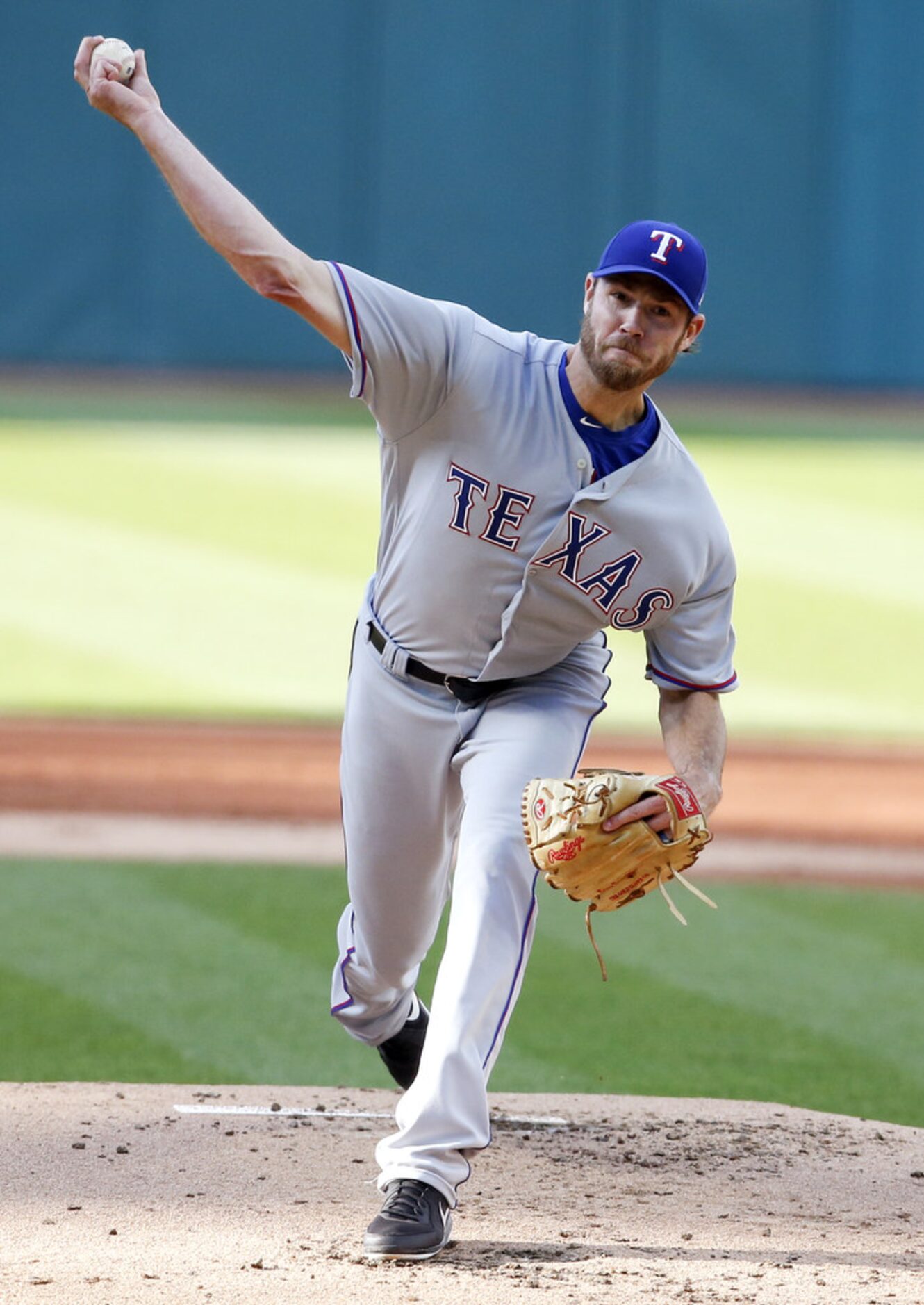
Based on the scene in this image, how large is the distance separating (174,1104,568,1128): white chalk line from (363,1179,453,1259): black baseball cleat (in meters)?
0.89

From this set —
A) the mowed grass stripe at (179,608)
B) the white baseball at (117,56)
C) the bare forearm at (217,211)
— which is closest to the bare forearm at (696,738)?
the bare forearm at (217,211)

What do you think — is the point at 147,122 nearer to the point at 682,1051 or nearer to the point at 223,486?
the point at 682,1051

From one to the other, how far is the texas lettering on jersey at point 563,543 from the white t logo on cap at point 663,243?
425 millimetres

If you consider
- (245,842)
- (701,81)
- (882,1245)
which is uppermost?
(701,81)

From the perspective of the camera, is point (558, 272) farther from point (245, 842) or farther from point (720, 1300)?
point (720, 1300)

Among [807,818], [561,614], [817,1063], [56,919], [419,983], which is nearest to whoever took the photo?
[561,614]

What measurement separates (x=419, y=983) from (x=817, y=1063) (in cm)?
120

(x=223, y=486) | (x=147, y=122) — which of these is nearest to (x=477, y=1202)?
(x=147, y=122)

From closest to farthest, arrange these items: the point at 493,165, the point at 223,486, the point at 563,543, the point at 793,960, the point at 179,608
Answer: the point at 563,543
the point at 793,960
the point at 179,608
the point at 493,165
the point at 223,486

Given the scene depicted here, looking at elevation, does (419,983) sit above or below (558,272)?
below

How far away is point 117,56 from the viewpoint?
269 cm

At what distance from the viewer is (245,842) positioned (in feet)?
22.4

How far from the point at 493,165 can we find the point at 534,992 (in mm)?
7844

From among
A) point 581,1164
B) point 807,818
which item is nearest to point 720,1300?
point 581,1164
